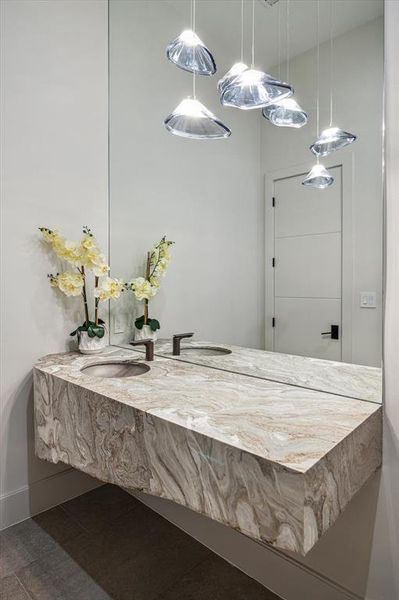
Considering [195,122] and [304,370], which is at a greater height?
[195,122]

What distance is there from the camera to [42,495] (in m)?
1.95

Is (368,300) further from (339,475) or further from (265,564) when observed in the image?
(265,564)

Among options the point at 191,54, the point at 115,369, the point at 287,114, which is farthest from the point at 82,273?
the point at 287,114

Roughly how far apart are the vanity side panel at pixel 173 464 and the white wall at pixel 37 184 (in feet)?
1.10

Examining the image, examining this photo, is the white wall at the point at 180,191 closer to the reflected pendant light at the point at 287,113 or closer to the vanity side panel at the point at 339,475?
the reflected pendant light at the point at 287,113

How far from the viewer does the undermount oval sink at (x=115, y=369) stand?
6.03ft

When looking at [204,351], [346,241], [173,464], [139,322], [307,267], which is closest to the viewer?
[173,464]

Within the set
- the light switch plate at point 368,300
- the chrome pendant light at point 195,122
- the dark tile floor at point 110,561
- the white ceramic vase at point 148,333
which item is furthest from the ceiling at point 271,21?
the dark tile floor at point 110,561

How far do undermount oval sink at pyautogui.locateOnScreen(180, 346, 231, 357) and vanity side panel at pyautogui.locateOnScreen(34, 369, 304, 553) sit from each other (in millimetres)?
656

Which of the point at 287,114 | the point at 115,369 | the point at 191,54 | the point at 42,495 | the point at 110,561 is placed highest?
the point at 191,54

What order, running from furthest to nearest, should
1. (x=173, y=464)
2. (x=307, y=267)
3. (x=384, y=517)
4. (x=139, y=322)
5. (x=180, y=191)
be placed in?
1. (x=139, y=322)
2. (x=180, y=191)
3. (x=307, y=267)
4. (x=384, y=517)
5. (x=173, y=464)

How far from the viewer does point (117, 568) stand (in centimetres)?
157

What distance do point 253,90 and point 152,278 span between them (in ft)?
3.74

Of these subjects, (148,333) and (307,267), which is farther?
(148,333)
